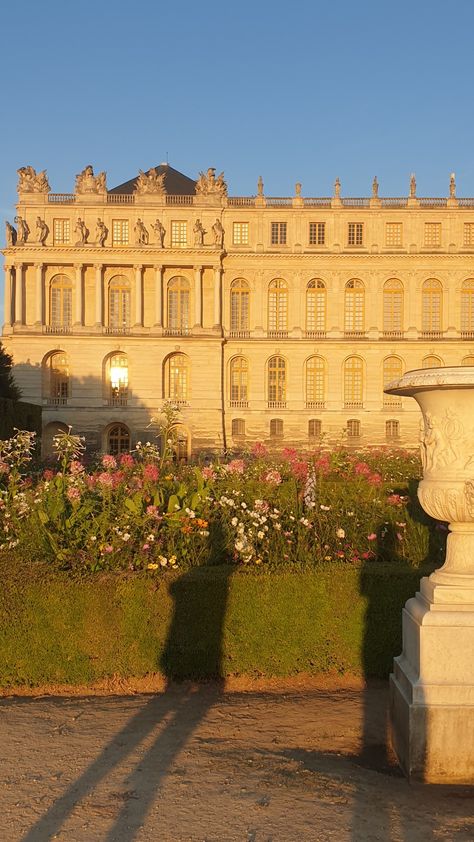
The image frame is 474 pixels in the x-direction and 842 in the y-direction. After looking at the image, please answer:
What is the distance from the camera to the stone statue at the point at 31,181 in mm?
39906

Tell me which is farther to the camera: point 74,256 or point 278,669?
point 74,256

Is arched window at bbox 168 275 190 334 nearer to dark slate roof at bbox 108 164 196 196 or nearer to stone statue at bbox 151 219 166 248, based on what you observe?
stone statue at bbox 151 219 166 248

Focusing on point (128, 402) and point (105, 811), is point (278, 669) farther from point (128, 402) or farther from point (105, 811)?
point (128, 402)

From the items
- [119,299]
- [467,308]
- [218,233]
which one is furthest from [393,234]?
[119,299]

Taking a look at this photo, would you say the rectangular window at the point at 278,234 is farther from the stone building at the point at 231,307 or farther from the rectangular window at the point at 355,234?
the rectangular window at the point at 355,234

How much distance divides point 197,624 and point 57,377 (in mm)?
35882

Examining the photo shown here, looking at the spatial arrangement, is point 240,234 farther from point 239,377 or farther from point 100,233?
point 239,377

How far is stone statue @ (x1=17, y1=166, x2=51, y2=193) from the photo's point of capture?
131 ft

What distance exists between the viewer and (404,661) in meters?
4.80

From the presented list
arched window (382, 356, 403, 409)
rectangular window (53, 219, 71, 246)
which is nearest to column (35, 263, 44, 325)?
rectangular window (53, 219, 71, 246)

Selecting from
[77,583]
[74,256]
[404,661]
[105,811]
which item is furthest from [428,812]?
[74,256]

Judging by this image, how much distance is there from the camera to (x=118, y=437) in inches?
1590

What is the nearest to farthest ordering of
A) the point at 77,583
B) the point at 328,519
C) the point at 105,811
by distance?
1. the point at 105,811
2. the point at 77,583
3. the point at 328,519

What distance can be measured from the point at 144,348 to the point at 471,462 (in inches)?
1426
